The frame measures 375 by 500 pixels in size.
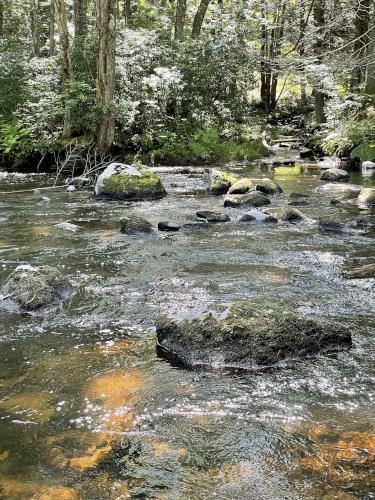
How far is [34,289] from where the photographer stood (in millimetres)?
5141

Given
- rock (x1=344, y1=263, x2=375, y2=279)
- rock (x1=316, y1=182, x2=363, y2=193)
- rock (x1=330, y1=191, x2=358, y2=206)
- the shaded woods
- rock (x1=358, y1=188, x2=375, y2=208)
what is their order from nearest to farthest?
1. rock (x1=344, y1=263, x2=375, y2=279)
2. rock (x1=358, y1=188, x2=375, y2=208)
3. rock (x1=330, y1=191, x2=358, y2=206)
4. rock (x1=316, y1=182, x2=363, y2=193)
5. the shaded woods

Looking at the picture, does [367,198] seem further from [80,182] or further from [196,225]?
[80,182]

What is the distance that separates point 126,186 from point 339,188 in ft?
16.6

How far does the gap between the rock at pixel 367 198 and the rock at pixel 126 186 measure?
4331mm

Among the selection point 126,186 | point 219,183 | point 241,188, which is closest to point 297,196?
point 241,188

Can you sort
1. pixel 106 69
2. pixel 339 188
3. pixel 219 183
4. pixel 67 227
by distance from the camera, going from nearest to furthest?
pixel 67 227
pixel 339 188
pixel 219 183
pixel 106 69

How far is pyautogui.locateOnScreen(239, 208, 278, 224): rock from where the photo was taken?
29.6 feet

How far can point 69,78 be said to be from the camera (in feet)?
50.9

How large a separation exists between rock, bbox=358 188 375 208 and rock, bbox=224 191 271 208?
1.83 metres

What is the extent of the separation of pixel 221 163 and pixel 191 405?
51.4 ft

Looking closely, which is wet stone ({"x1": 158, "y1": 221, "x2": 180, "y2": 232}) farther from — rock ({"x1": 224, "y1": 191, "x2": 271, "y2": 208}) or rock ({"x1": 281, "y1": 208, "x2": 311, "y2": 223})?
rock ({"x1": 224, "y1": 191, "x2": 271, "y2": 208})

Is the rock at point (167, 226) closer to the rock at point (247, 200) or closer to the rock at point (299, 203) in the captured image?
the rock at point (247, 200)

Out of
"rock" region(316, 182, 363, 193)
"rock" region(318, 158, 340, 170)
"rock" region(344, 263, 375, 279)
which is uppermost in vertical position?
"rock" region(318, 158, 340, 170)

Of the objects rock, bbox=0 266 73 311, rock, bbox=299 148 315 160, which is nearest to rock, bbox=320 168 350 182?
rock, bbox=299 148 315 160
